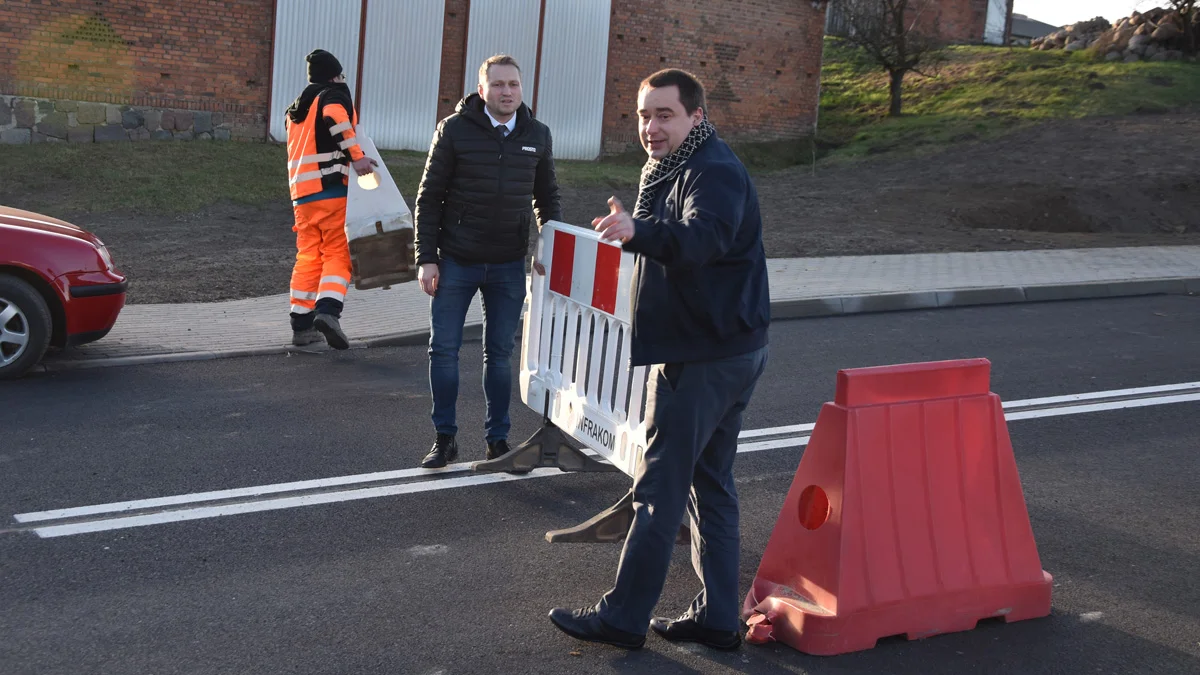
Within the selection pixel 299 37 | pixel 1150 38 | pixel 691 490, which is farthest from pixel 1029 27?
pixel 691 490

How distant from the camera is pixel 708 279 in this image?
3.94 metres

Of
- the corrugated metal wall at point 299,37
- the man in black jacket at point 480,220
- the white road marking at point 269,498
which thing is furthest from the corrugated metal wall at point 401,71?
the white road marking at point 269,498

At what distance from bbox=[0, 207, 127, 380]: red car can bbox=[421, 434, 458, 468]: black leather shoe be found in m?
3.26

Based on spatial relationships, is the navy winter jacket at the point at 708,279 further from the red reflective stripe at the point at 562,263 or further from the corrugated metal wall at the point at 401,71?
the corrugated metal wall at the point at 401,71

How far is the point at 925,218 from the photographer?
1841cm

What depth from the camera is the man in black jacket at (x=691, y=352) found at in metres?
3.92

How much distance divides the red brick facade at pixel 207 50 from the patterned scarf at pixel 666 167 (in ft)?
59.5

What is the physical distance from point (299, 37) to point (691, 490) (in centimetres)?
1893

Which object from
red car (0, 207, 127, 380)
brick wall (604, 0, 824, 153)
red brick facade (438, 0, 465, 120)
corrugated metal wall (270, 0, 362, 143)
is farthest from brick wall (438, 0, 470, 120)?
red car (0, 207, 127, 380)

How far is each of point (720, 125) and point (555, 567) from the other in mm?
22998

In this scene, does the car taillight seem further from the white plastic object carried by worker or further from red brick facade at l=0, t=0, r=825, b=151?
red brick facade at l=0, t=0, r=825, b=151

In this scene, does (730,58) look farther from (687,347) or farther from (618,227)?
(618,227)

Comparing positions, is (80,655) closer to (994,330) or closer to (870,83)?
(994,330)

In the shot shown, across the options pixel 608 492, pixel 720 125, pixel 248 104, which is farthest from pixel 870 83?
pixel 608 492
